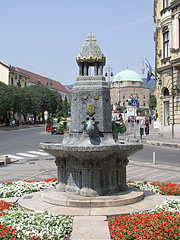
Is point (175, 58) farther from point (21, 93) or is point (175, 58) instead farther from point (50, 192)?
point (21, 93)

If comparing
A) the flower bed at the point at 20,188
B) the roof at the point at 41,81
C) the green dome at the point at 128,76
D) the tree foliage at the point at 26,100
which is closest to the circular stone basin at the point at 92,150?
the flower bed at the point at 20,188

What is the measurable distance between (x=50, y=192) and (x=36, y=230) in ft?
7.66

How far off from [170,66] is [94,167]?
80.2ft

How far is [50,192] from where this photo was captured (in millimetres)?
8133

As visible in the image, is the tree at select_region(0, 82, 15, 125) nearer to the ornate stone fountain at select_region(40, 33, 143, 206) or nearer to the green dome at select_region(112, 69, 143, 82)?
the ornate stone fountain at select_region(40, 33, 143, 206)

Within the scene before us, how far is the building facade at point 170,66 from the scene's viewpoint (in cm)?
2925

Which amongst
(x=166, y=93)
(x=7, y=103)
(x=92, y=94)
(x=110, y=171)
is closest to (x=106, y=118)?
(x=92, y=94)

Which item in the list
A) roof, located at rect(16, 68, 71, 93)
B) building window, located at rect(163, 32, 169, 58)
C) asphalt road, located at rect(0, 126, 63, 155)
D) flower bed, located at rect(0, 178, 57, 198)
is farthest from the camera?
roof, located at rect(16, 68, 71, 93)

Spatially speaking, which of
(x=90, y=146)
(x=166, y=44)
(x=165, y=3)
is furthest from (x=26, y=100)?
(x=90, y=146)

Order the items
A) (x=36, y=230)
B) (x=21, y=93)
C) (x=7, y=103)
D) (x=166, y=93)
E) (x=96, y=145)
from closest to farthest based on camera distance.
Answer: (x=36, y=230) → (x=96, y=145) → (x=166, y=93) → (x=7, y=103) → (x=21, y=93)

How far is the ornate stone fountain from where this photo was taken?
7.42 metres

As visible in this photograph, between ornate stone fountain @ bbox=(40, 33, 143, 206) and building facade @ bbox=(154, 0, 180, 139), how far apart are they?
2192 cm

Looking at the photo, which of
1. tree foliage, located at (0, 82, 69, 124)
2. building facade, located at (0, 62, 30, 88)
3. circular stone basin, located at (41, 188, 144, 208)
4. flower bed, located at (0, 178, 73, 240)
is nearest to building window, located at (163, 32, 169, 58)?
tree foliage, located at (0, 82, 69, 124)

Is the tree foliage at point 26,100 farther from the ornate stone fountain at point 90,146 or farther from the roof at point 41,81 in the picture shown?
the ornate stone fountain at point 90,146
